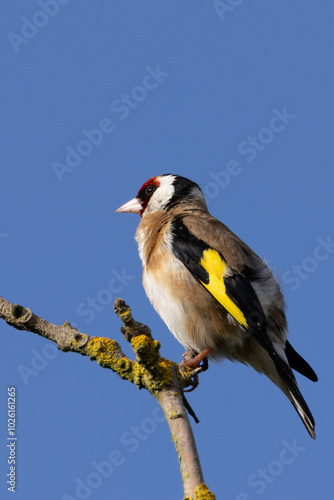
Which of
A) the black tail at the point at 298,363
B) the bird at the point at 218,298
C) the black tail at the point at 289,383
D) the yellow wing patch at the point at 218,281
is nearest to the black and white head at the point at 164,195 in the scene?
the bird at the point at 218,298

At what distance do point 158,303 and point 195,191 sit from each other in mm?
2110

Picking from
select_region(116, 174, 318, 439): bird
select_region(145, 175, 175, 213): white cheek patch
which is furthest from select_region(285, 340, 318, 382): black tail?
select_region(145, 175, 175, 213): white cheek patch

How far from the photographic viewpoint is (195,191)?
26.7 ft

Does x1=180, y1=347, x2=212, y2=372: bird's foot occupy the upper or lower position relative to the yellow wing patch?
lower

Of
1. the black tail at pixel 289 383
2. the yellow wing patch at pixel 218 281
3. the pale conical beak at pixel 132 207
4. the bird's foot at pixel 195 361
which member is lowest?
the black tail at pixel 289 383

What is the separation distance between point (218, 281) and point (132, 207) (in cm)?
230

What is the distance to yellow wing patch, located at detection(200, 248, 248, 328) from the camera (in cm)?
614

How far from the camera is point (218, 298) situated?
20.6 ft

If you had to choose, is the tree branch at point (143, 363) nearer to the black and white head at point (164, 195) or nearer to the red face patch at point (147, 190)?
the black and white head at point (164, 195)

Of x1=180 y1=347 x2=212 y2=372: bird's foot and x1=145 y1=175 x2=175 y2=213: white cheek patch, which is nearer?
x1=180 y1=347 x2=212 y2=372: bird's foot

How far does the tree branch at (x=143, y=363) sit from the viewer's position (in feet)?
11.7

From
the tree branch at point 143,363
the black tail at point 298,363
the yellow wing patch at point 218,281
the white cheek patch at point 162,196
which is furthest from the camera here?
the white cheek patch at point 162,196

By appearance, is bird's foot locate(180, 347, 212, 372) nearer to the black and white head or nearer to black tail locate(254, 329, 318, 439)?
black tail locate(254, 329, 318, 439)

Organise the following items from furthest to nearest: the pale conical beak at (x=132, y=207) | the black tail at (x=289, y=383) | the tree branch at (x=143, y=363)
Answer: the pale conical beak at (x=132, y=207) < the black tail at (x=289, y=383) < the tree branch at (x=143, y=363)
